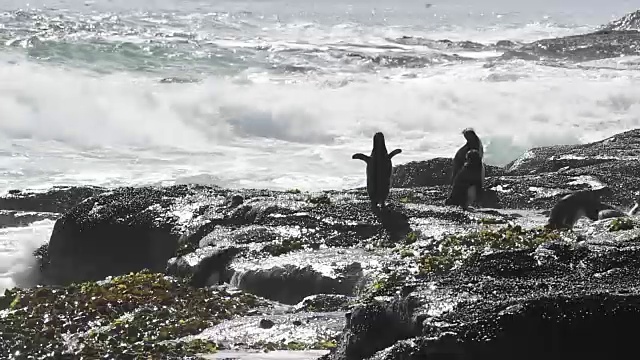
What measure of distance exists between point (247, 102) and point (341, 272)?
3332cm

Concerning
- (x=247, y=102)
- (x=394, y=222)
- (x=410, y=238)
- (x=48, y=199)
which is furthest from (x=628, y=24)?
(x=410, y=238)

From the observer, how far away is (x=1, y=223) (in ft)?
61.1

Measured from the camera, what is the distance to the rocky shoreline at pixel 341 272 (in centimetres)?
527

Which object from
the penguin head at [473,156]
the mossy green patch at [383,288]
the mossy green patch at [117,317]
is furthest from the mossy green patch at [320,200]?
the mossy green patch at [383,288]

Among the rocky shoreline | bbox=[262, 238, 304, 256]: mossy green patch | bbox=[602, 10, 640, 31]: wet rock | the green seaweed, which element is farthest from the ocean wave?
bbox=[602, 10, 640, 31]: wet rock

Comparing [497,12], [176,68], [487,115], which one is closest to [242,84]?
[176,68]

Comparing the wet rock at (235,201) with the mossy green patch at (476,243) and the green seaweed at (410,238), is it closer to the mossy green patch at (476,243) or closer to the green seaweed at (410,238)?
the green seaweed at (410,238)

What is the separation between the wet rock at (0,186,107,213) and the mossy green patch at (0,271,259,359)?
29.7 ft

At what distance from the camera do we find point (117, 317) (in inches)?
371

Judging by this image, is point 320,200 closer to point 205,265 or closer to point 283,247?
point 283,247

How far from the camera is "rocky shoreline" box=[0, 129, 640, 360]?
17.3 feet

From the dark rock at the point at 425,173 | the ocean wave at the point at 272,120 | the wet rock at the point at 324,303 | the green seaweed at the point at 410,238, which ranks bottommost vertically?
the wet rock at the point at 324,303

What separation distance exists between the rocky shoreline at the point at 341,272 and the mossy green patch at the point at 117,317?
0.02 meters

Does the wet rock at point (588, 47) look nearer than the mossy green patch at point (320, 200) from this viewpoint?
No
